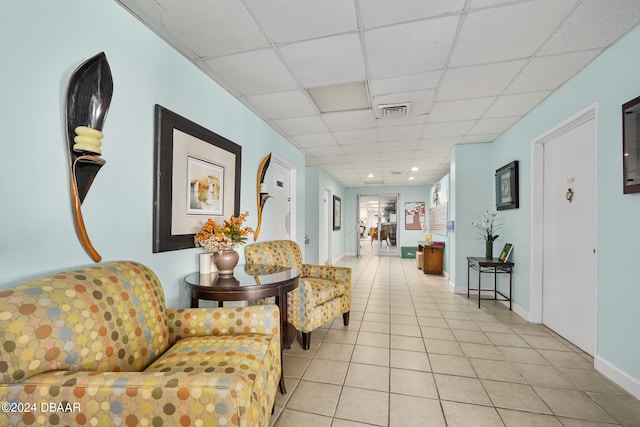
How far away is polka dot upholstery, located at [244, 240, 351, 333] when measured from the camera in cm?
256

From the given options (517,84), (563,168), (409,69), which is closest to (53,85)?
(409,69)

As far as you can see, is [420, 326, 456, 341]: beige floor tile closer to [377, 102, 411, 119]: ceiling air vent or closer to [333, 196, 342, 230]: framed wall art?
[377, 102, 411, 119]: ceiling air vent

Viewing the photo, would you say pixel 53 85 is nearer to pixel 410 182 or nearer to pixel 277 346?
pixel 277 346

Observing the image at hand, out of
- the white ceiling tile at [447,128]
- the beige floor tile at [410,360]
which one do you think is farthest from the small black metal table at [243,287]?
the white ceiling tile at [447,128]

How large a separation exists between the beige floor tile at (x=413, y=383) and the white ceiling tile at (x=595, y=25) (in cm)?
267

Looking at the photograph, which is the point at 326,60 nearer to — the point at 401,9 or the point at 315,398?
the point at 401,9

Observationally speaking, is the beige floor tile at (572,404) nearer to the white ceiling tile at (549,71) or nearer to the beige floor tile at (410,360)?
the beige floor tile at (410,360)

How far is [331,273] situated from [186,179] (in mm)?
1903

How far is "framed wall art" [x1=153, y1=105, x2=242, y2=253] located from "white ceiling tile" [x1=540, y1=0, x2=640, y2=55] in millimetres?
2736

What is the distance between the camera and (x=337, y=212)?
8531 millimetres

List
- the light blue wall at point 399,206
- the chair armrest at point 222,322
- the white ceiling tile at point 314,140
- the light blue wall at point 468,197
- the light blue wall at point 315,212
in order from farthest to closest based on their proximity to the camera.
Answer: the light blue wall at point 399,206 < the light blue wall at point 315,212 < the light blue wall at point 468,197 < the white ceiling tile at point 314,140 < the chair armrest at point 222,322

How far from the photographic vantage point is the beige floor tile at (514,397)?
1.75 metres

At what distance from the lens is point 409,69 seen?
2.33 meters

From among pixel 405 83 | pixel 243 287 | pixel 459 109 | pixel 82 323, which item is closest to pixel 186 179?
pixel 243 287
